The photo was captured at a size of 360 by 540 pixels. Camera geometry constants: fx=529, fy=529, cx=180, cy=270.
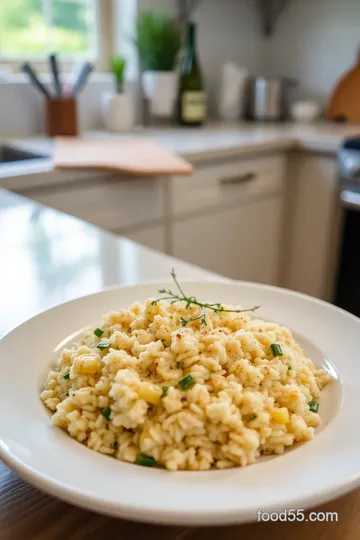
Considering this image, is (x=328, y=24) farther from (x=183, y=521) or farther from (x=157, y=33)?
(x=183, y=521)

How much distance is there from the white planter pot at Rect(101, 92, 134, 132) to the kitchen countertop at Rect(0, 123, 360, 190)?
0.21ft

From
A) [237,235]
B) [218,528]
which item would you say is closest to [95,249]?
[218,528]

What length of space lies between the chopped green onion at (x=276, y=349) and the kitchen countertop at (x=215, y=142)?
116 cm

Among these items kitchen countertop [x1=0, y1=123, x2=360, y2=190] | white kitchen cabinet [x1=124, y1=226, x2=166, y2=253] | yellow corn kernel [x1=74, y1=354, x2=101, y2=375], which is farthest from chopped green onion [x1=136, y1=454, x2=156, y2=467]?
white kitchen cabinet [x1=124, y1=226, x2=166, y2=253]

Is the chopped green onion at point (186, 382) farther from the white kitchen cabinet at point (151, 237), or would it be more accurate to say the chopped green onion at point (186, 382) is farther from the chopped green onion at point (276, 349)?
the white kitchen cabinet at point (151, 237)

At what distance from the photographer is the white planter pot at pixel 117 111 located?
7.48 feet

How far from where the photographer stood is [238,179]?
208cm

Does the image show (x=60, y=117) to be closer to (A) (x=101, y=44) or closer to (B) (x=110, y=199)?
(B) (x=110, y=199)

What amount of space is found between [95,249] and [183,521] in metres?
0.68

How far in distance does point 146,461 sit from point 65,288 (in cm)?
44

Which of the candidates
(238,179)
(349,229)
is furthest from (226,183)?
(349,229)

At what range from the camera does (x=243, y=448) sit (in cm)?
43

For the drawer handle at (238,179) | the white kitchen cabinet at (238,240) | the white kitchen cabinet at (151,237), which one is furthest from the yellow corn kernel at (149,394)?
the drawer handle at (238,179)

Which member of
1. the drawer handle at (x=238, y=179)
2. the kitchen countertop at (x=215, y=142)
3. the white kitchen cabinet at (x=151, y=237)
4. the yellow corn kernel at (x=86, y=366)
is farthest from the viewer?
the drawer handle at (x=238, y=179)
